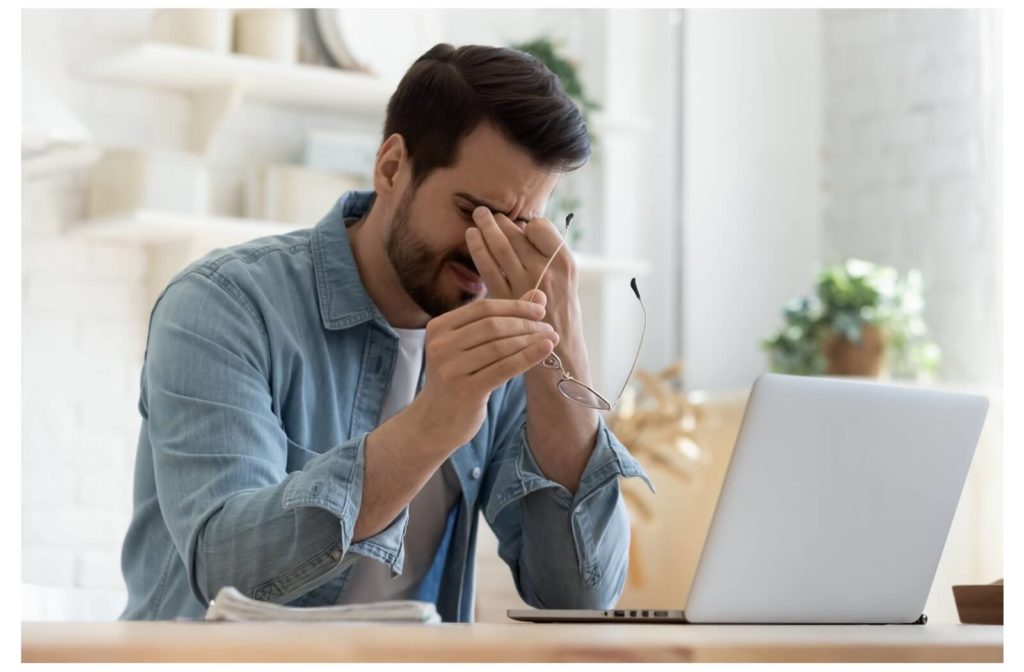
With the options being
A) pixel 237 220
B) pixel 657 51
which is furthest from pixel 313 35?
pixel 657 51

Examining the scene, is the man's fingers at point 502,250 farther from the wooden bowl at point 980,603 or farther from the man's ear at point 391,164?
the wooden bowl at point 980,603

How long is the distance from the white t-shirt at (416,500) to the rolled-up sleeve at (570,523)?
0.23 ft

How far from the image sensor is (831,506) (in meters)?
1.14

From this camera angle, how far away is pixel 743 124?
11.8 ft

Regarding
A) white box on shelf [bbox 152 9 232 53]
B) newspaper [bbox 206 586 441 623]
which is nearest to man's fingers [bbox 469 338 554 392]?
newspaper [bbox 206 586 441 623]

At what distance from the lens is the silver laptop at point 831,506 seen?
1091 mm

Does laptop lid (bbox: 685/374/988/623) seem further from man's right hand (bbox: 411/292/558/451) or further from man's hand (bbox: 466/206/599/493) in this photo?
man's hand (bbox: 466/206/599/493)

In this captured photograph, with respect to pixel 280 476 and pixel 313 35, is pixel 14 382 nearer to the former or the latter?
pixel 280 476

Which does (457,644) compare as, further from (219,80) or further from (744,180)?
(744,180)

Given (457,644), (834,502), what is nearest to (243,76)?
(834,502)

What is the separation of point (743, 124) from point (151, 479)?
2.45m

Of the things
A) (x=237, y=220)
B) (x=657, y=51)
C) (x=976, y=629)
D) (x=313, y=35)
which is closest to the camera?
(x=976, y=629)

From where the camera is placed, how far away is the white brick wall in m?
3.30

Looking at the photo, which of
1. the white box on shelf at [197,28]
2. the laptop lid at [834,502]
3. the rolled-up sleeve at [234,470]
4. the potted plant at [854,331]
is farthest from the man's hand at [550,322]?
the potted plant at [854,331]
